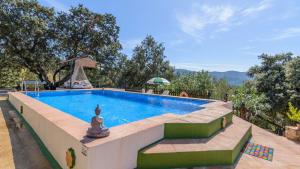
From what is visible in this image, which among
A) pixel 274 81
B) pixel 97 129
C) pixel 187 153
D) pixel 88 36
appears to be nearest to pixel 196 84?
pixel 274 81

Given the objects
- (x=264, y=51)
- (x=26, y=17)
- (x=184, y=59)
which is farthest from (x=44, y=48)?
(x=184, y=59)

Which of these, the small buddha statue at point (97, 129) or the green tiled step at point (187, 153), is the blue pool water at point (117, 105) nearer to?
the green tiled step at point (187, 153)

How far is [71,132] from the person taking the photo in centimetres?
290

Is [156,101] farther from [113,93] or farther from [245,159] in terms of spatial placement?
[245,159]

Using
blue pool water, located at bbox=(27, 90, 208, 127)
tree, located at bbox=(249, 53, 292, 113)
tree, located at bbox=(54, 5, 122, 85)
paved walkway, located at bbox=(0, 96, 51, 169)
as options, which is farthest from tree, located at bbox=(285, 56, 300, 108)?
tree, located at bbox=(54, 5, 122, 85)

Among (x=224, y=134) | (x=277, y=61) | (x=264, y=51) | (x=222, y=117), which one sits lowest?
(x=224, y=134)

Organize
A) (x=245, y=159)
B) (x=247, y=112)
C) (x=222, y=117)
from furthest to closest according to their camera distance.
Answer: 1. (x=247, y=112)
2. (x=222, y=117)
3. (x=245, y=159)

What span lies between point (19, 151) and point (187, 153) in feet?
11.6

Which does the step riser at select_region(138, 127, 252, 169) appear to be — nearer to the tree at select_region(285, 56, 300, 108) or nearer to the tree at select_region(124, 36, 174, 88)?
the tree at select_region(285, 56, 300, 108)

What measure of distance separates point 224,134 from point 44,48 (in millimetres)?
Answer: 17638

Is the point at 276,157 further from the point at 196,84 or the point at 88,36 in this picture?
the point at 88,36

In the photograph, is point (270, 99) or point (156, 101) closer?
point (156, 101)

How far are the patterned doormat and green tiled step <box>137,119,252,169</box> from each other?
0.57 meters

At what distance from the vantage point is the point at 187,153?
11.0 feet
